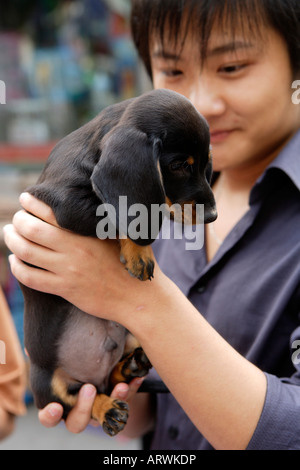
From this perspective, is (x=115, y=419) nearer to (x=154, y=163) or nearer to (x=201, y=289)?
(x=201, y=289)

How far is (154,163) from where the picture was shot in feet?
3.98

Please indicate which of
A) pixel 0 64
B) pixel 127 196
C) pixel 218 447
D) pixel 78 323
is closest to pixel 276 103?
pixel 127 196

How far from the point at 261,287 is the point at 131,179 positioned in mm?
590

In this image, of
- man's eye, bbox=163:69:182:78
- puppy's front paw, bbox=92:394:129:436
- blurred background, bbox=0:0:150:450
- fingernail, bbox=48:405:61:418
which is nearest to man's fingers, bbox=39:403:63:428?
fingernail, bbox=48:405:61:418

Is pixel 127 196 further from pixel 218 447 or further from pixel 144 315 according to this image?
pixel 218 447

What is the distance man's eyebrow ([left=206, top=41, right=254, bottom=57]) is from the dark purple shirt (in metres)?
0.34

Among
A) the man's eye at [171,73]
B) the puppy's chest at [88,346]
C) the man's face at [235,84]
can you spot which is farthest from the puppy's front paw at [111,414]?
the man's eye at [171,73]

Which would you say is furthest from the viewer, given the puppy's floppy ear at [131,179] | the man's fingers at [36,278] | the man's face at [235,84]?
the man's face at [235,84]

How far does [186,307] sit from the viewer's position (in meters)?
1.41

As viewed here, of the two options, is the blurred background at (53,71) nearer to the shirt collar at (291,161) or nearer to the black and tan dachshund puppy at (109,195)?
the black and tan dachshund puppy at (109,195)

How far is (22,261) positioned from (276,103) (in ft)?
3.14

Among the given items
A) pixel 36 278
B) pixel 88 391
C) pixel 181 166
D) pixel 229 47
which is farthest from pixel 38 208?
pixel 229 47

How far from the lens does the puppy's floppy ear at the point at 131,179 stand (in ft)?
3.94

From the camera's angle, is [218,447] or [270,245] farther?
[270,245]
